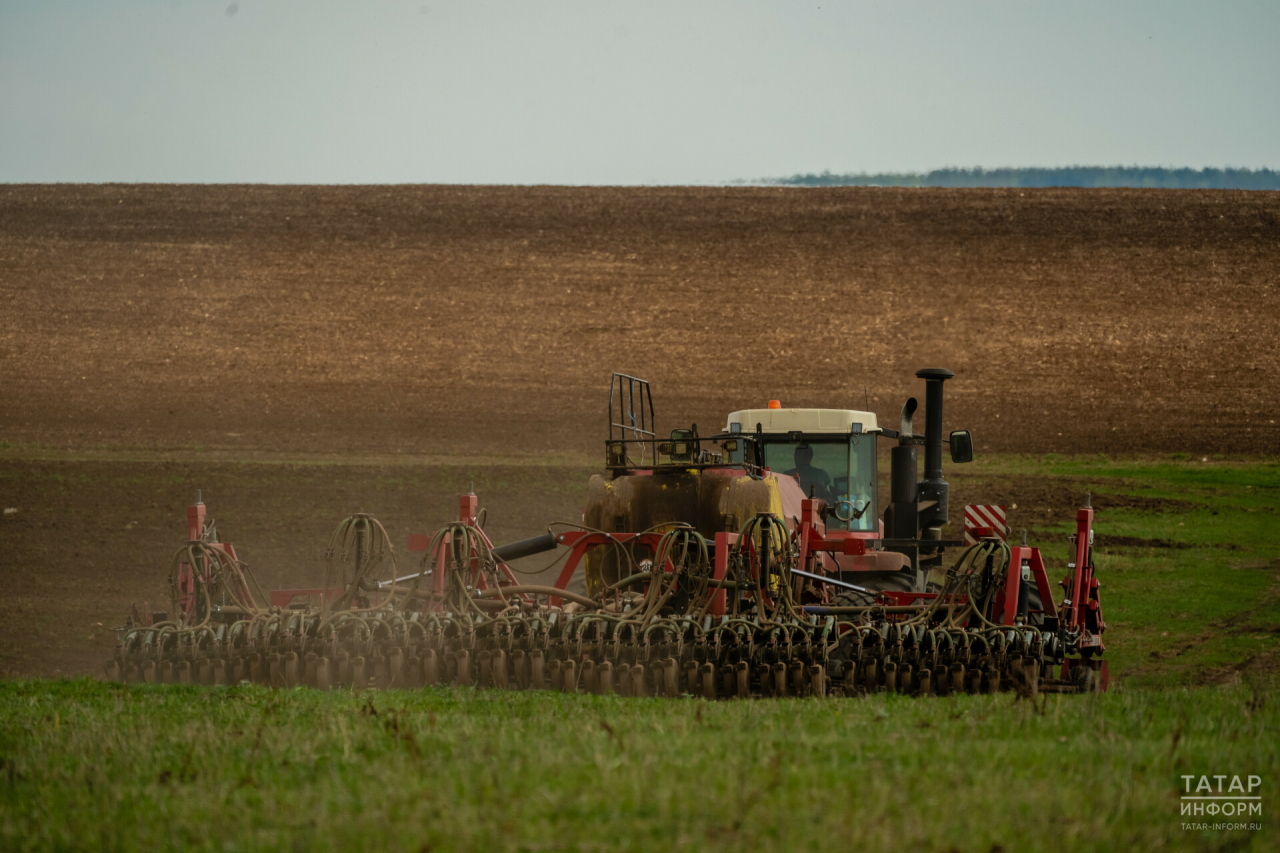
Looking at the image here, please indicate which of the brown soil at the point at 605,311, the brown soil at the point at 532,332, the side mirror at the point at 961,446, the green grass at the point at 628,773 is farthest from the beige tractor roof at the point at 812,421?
the brown soil at the point at 605,311

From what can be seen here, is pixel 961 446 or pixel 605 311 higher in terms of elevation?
pixel 605 311

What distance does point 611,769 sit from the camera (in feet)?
15.8

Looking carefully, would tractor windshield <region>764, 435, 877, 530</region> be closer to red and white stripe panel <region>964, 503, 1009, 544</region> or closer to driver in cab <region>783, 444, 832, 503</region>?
driver in cab <region>783, 444, 832, 503</region>

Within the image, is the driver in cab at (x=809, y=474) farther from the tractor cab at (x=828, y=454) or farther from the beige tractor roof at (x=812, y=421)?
the beige tractor roof at (x=812, y=421)

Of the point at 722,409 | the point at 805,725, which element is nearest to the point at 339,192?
the point at 722,409

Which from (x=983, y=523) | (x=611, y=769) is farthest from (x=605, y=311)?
(x=611, y=769)

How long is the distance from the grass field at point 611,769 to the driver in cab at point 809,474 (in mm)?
4163

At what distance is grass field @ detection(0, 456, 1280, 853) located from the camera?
13.3 ft

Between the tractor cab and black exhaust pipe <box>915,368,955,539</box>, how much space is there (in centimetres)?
48

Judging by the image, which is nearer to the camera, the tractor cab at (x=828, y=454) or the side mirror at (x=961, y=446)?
the side mirror at (x=961, y=446)

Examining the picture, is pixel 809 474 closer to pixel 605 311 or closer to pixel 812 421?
pixel 812 421

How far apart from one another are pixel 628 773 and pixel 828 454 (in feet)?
23.4

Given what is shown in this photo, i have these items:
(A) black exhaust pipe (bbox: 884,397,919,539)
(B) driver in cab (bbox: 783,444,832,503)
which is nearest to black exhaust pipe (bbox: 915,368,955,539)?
(A) black exhaust pipe (bbox: 884,397,919,539)

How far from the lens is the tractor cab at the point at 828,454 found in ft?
37.5
